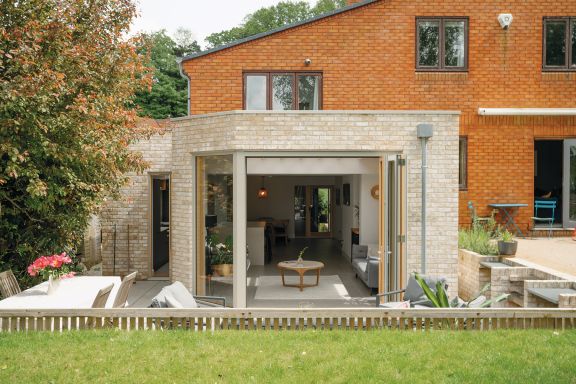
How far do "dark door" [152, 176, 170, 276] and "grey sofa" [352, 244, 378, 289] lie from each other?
14.8 feet

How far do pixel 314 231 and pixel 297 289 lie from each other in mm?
11704

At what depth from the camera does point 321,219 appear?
2233 cm

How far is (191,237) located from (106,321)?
318cm

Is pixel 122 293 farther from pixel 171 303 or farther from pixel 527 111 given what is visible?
pixel 527 111

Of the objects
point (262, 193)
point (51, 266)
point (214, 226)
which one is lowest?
point (51, 266)

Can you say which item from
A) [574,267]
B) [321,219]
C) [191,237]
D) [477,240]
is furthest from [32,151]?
[321,219]

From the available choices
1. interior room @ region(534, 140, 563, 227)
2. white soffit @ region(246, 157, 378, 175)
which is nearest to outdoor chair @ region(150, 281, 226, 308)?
white soffit @ region(246, 157, 378, 175)

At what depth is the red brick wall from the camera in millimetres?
12945

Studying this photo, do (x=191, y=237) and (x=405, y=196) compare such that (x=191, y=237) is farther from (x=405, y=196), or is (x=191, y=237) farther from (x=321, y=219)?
(x=321, y=219)

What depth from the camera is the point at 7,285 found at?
7238mm

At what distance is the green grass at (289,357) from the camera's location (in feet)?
15.7

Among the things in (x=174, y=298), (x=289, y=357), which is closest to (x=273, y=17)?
(x=174, y=298)

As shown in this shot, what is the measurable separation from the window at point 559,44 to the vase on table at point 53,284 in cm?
1195

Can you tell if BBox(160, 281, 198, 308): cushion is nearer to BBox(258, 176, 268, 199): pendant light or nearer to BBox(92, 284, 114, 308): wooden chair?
BBox(92, 284, 114, 308): wooden chair
